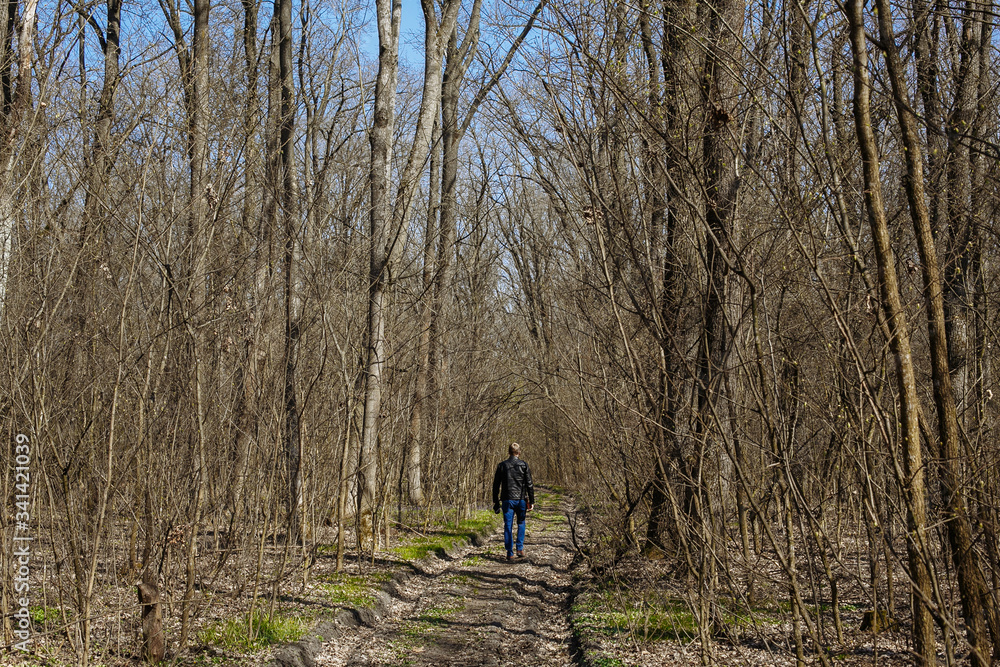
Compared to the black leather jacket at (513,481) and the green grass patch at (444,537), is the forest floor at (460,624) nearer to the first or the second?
the green grass patch at (444,537)

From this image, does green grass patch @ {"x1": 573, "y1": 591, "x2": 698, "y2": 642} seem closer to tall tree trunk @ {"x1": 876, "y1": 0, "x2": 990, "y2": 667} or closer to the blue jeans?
tall tree trunk @ {"x1": 876, "y1": 0, "x2": 990, "y2": 667}

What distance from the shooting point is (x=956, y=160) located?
8.26 meters

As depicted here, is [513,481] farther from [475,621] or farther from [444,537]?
[475,621]

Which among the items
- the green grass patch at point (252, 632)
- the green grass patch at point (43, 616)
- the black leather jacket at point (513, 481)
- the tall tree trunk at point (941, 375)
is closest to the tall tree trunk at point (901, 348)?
the tall tree trunk at point (941, 375)

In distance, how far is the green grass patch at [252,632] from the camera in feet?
20.1

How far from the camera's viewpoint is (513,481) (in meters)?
11.4

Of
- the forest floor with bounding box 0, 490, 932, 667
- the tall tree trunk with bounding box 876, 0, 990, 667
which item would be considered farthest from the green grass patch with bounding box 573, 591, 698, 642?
the tall tree trunk with bounding box 876, 0, 990, 667

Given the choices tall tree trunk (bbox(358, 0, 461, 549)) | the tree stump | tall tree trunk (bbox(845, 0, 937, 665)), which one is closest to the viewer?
tall tree trunk (bbox(845, 0, 937, 665))

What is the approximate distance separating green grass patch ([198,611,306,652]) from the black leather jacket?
4.95 meters

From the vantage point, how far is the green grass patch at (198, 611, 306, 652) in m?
6.13

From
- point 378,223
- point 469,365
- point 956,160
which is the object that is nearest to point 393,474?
point 469,365

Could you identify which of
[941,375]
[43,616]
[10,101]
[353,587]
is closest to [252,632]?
[43,616]

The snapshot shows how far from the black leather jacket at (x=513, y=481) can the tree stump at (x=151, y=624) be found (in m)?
6.30

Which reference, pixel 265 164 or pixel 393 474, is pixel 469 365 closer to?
pixel 393 474
